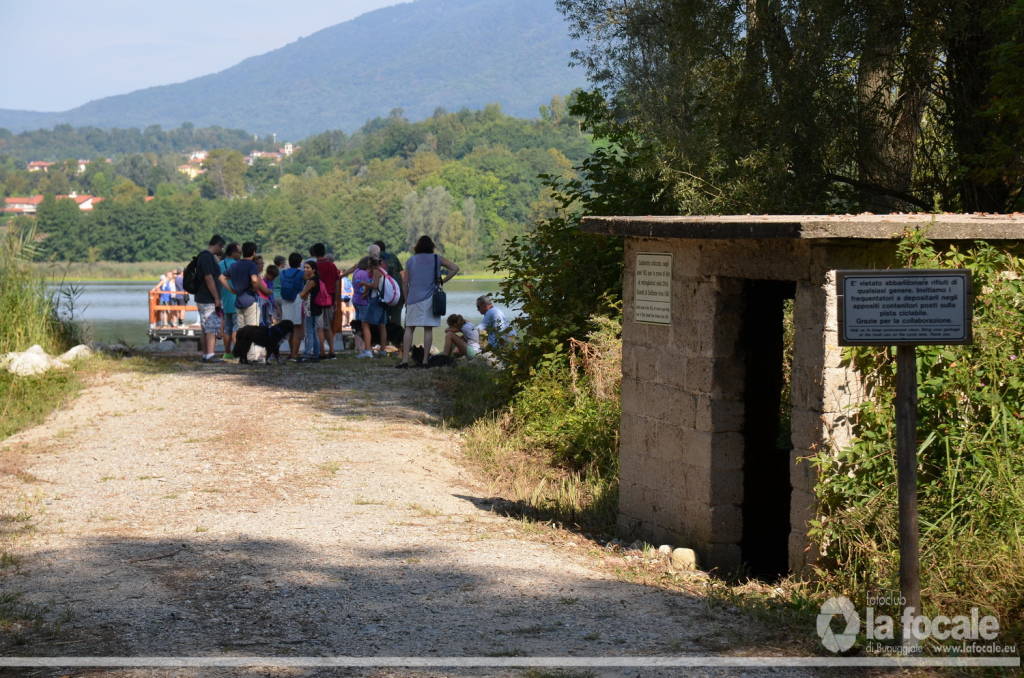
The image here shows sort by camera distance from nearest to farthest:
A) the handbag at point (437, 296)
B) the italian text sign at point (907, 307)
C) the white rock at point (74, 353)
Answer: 1. the italian text sign at point (907, 307)
2. the handbag at point (437, 296)
3. the white rock at point (74, 353)

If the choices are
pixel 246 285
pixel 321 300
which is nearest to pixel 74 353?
pixel 246 285

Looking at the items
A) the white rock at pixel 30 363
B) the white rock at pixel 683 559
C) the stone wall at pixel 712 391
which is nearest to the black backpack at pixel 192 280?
the white rock at pixel 30 363

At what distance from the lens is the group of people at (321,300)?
14891mm

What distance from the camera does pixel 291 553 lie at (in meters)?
7.00

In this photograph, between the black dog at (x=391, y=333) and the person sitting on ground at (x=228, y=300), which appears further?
the black dog at (x=391, y=333)

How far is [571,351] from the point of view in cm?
1166

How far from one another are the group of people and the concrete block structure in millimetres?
6637

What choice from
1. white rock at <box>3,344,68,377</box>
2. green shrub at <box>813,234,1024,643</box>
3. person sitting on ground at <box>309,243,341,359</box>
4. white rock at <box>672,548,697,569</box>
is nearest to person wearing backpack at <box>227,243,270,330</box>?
person sitting on ground at <box>309,243,341,359</box>

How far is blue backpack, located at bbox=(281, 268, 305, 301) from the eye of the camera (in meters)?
15.8

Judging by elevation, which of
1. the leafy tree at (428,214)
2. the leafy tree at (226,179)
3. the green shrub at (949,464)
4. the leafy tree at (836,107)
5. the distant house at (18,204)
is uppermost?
the leafy tree at (226,179)

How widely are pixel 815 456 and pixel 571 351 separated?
17.4 ft

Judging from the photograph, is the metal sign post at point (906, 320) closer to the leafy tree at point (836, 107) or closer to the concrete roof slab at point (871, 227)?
the concrete roof slab at point (871, 227)

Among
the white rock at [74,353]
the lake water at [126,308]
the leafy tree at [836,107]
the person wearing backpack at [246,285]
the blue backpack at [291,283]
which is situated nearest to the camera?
the leafy tree at [836,107]

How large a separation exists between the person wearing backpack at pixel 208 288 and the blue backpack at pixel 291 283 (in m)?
0.77
